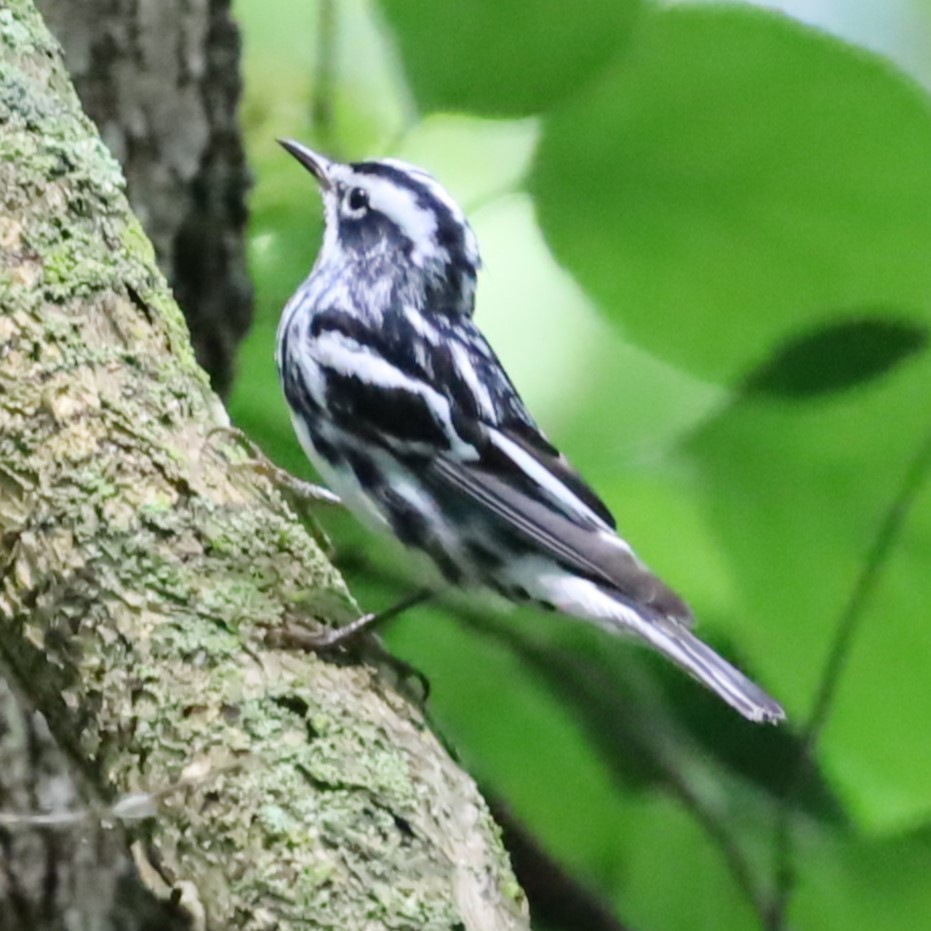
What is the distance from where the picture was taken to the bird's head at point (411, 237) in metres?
1.52

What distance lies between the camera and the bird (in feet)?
3.87

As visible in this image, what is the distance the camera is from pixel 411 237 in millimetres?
1522

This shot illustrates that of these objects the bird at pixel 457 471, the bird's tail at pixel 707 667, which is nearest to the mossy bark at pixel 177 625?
the bird at pixel 457 471

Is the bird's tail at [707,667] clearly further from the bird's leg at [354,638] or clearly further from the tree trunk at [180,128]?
the tree trunk at [180,128]

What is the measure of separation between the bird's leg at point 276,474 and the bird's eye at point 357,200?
14.2 inches

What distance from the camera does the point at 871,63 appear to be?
6.55ft

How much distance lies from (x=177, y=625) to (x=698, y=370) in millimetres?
1266

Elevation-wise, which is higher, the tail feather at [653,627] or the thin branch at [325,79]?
the thin branch at [325,79]

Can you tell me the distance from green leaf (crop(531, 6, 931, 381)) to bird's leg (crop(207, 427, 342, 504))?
0.77 meters

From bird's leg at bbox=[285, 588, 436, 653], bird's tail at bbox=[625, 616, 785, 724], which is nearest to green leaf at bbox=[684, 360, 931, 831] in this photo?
bird's tail at bbox=[625, 616, 785, 724]

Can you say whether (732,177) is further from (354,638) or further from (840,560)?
(354,638)

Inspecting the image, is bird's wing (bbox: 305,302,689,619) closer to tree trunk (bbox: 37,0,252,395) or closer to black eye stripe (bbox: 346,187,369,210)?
black eye stripe (bbox: 346,187,369,210)

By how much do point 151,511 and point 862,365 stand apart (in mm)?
1362

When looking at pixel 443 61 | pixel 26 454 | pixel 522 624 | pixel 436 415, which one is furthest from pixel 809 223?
pixel 26 454
